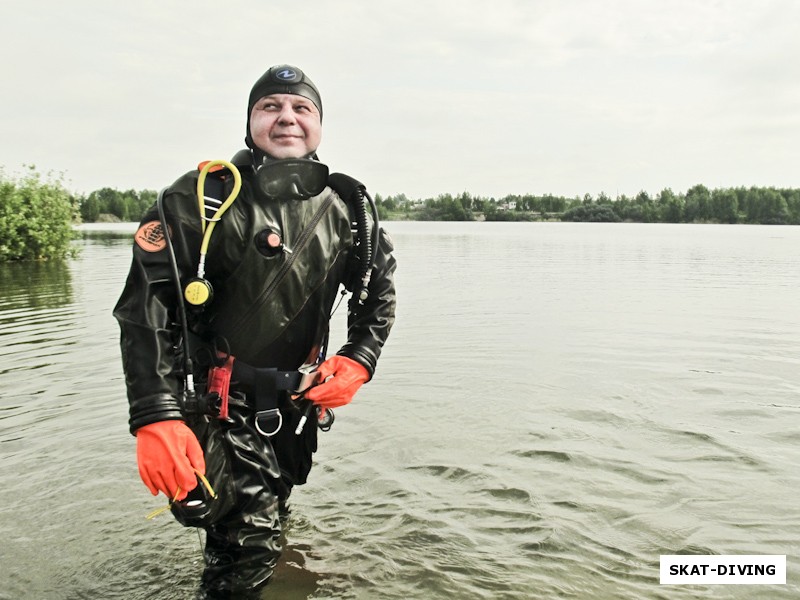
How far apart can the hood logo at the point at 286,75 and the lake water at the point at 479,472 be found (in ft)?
8.63

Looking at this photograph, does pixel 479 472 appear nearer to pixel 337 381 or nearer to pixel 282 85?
pixel 337 381

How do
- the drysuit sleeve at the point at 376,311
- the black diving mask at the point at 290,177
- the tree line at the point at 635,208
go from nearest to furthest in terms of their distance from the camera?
the black diving mask at the point at 290,177 < the drysuit sleeve at the point at 376,311 < the tree line at the point at 635,208

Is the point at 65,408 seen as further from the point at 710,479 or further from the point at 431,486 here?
the point at 710,479

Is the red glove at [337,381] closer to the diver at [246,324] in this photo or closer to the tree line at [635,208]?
the diver at [246,324]

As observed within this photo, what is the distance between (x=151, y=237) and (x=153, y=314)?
33 cm

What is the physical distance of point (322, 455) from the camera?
18.4 feet

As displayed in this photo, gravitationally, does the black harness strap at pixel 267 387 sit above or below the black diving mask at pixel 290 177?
below

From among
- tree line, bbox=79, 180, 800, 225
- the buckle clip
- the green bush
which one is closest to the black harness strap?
the buckle clip

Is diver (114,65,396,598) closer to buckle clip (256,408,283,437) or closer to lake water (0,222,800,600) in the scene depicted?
buckle clip (256,408,283,437)

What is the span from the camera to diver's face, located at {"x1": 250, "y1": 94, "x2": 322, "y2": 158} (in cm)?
318

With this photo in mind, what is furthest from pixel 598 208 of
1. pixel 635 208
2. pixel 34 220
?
pixel 34 220

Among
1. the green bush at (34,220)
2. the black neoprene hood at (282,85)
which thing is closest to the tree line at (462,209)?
the green bush at (34,220)

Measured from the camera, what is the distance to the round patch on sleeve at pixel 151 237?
2748mm

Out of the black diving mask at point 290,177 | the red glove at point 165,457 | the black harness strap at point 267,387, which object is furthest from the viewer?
the black harness strap at point 267,387
